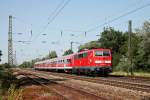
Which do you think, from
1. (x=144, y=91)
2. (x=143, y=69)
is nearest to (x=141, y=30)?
(x=143, y=69)

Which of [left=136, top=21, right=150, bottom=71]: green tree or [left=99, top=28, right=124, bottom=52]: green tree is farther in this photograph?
[left=99, top=28, right=124, bottom=52]: green tree

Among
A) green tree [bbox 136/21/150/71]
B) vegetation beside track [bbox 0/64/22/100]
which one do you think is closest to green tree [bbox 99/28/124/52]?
green tree [bbox 136/21/150/71]

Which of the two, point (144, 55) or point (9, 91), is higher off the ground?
point (144, 55)

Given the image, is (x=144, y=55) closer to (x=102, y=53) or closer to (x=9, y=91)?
(x=102, y=53)

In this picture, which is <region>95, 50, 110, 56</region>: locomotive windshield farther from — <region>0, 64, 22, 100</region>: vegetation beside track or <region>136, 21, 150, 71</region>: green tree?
<region>136, 21, 150, 71</region>: green tree

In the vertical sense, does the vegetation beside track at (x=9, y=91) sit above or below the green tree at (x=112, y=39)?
below

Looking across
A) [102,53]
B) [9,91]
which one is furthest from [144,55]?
[9,91]

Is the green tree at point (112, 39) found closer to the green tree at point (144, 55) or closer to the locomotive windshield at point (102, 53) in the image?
the green tree at point (144, 55)

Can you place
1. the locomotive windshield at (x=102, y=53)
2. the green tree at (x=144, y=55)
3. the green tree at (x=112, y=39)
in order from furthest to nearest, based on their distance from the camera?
the green tree at (x=112, y=39) < the green tree at (x=144, y=55) < the locomotive windshield at (x=102, y=53)

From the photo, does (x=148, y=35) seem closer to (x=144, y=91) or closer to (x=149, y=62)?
(x=149, y=62)

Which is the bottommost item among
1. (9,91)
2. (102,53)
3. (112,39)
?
(9,91)

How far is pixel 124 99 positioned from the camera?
16.2m

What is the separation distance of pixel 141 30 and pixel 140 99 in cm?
4782

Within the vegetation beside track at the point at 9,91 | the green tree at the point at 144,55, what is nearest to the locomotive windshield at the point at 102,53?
the vegetation beside track at the point at 9,91
